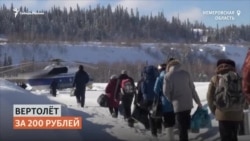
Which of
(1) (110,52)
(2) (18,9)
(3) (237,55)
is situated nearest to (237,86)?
(3) (237,55)

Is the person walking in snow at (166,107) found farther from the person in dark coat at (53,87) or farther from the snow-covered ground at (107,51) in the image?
the person in dark coat at (53,87)

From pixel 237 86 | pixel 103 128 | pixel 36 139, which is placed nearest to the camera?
pixel 237 86

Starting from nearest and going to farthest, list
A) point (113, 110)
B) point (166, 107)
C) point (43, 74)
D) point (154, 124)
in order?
1. point (166, 107)
2. point (43, 74)
3. point (154, 124)
4. point (113, 110)

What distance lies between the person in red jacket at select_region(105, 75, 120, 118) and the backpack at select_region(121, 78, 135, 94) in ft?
0.35

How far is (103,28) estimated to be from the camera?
688cm

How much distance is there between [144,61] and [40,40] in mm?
1385

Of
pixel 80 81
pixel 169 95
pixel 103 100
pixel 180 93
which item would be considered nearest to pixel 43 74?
pixel 80 81

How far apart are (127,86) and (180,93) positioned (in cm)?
179

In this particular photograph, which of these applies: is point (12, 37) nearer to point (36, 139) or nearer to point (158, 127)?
point (36, 139)

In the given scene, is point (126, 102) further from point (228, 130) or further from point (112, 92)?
point (228, 130)

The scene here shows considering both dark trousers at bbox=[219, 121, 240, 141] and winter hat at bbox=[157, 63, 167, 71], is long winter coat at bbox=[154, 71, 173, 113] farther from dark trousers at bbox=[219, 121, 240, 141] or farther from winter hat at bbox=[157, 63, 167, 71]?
dark trousers at bbox=[219, 121, 240, 141]

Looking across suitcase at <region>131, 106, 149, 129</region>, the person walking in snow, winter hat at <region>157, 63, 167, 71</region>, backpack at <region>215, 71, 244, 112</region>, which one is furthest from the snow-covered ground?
backpack at <region>215, 71, 244, 112</region>

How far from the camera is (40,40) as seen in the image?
6.68 meters

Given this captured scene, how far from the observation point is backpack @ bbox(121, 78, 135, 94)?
25.4 ft
